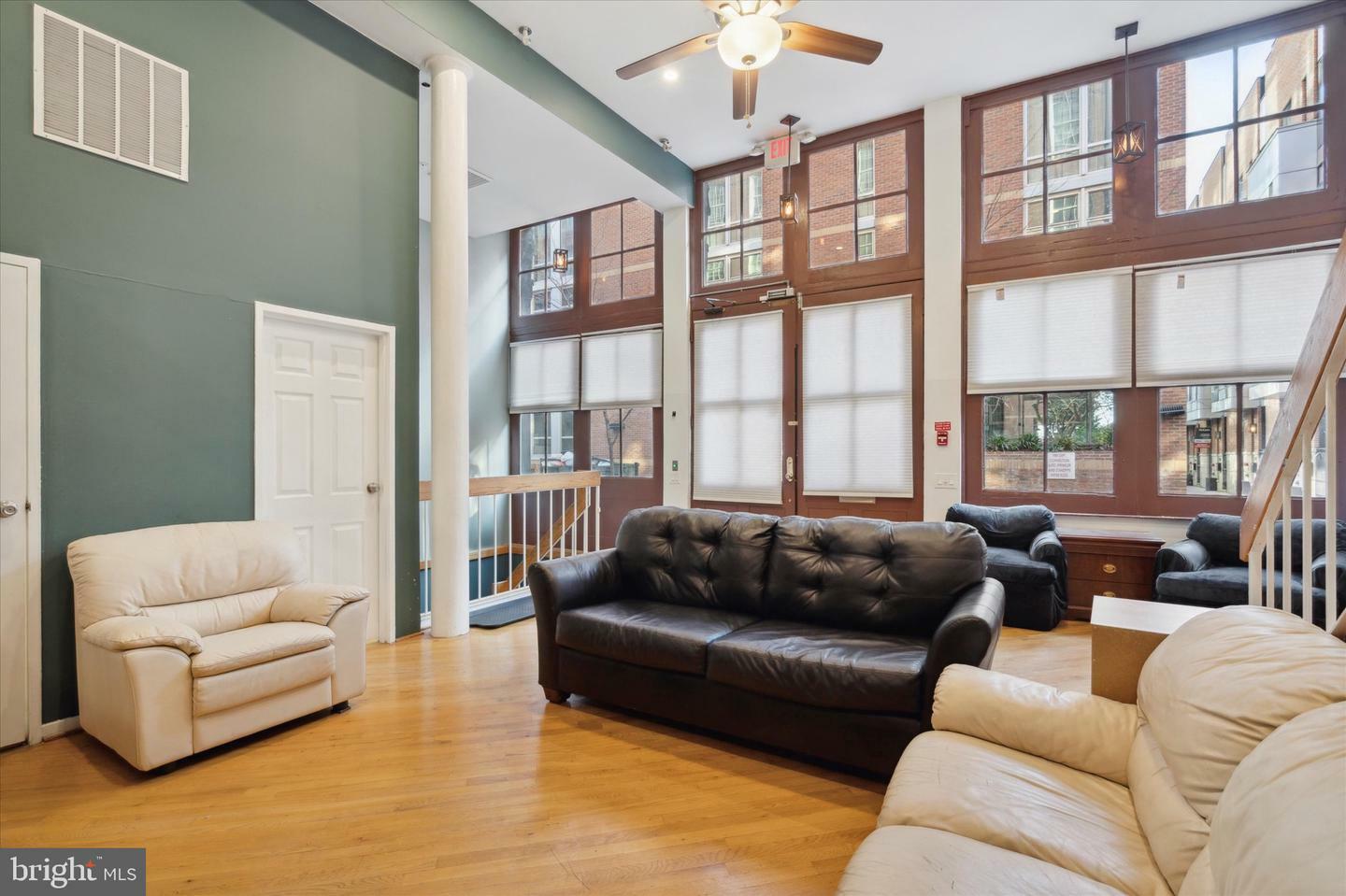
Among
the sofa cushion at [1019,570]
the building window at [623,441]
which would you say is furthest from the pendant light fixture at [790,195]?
the sofa cushion at [1019,570]

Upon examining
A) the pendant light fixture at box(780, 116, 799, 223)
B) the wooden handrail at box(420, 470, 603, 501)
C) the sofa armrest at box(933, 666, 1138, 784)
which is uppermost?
the pendant light fixture at box(780, 116, 799, 223)

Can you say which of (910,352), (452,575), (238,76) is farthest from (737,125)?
(452,575)

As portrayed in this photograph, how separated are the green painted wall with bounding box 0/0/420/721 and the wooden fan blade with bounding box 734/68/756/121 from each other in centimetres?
235

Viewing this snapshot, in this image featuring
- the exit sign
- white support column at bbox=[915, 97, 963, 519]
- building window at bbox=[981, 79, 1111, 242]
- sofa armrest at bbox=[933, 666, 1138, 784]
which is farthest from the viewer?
the exit sign

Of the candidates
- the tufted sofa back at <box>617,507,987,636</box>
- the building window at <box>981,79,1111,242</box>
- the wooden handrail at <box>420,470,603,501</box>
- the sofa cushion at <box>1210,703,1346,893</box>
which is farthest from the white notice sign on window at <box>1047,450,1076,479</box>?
the sofa cushion at <box>1210,703,1346,893</box>

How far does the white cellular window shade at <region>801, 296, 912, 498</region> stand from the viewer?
5.59 m

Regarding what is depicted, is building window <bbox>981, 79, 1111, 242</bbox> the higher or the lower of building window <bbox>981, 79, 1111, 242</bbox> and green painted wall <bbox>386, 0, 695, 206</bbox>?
the lower

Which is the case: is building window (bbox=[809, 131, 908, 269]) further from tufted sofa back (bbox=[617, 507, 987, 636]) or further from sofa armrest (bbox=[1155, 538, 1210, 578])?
tufted sofa back (bbox=[617, 507, 987, 636])

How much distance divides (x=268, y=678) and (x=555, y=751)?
1281 millimetres

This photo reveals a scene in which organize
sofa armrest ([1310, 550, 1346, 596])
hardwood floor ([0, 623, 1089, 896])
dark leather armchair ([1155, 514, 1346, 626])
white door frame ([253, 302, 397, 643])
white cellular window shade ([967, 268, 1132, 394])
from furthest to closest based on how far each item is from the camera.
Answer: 1. white cellular window shade ([967, 268, 1132, 394])
2. white door frame ([253, 302, 397, 643])
3. dark leather armchair ([1155, 514, 1346, 626])
4. sofa armrest ([1310, 550, 1346, 596])
5. hardwood floor ([0, 623, 1089, 896])

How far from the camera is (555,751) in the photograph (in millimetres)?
2617

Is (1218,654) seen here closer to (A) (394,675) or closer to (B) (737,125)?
(A) (394,675)

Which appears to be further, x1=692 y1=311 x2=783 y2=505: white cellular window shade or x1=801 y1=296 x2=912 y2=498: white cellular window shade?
x1=692 y1=311 x2=783 y2=505: white cellular window shade

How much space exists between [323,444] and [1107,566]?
17.7 ft
